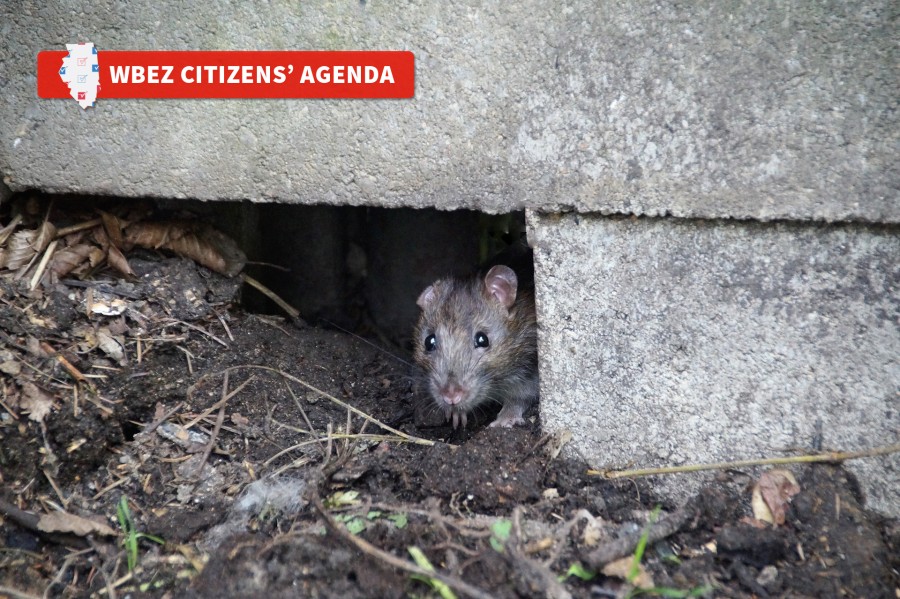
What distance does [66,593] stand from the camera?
126 inches

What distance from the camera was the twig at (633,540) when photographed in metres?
2.97

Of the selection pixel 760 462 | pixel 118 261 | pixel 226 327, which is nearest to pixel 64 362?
pixel 118 261

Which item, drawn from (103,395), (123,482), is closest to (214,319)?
(103,395)

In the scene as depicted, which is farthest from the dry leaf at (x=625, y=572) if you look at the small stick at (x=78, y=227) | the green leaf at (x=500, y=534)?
the small stick at (x=78, y=227)

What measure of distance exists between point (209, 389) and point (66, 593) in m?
1.22

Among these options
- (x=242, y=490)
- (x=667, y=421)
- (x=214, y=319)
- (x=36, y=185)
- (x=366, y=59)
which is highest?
(x=366, y=59)

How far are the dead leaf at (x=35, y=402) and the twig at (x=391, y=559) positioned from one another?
4.44ft

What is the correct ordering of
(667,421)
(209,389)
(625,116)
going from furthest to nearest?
(209,389) → (667,421) → (625,116)

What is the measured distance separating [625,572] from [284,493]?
1.50 meters

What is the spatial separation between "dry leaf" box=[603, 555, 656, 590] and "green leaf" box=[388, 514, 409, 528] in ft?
2.62

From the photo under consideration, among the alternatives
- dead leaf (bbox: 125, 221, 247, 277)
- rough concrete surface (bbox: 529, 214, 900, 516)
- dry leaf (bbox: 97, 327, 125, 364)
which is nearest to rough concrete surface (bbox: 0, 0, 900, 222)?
rough concrete surface (bbox: 529, 214, 900, 516)

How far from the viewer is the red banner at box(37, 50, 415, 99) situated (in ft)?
10.9

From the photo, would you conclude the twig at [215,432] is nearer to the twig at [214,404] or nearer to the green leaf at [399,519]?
the twig at [214,404]

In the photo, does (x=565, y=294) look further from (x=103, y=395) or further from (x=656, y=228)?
(x=103, y=395)
